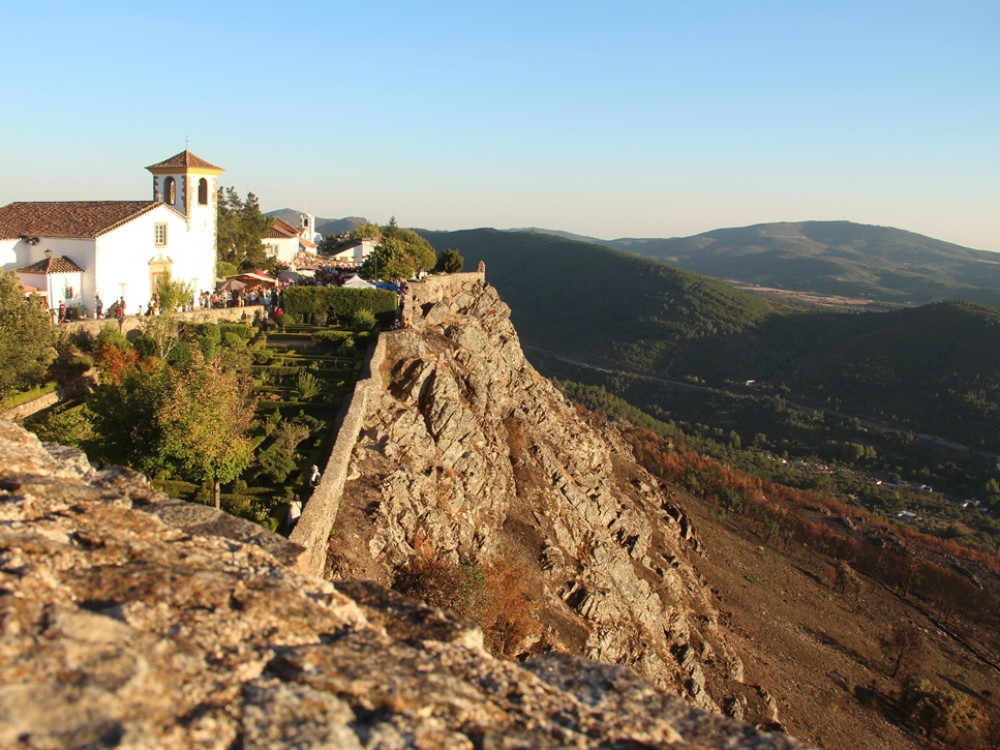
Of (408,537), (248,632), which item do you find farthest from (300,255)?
(248,632)

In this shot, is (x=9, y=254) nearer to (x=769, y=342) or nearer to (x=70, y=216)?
(x=70, y=216)

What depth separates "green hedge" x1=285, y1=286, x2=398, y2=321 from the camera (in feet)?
101

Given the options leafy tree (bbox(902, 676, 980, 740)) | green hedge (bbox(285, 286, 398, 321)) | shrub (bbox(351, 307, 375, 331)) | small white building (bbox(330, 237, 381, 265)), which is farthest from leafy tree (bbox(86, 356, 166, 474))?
small white building (bbox(330, 237, 381, 265))

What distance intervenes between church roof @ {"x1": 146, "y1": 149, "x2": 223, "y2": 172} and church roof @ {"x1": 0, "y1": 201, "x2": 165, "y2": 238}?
9.36ft

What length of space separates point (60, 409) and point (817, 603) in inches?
1227

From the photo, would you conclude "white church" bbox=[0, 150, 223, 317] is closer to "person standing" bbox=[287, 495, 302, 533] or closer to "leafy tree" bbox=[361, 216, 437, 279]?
"leafy tree" bbox=[361, 216, 437, 279]

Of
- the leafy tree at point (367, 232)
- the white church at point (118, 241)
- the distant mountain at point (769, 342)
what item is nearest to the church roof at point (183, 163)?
the white church at point (118, 241)

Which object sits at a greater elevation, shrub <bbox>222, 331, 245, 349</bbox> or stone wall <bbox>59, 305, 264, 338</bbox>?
stone wall <bbox>59, 305, 264, 338</bbox>

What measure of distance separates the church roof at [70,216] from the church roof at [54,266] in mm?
989

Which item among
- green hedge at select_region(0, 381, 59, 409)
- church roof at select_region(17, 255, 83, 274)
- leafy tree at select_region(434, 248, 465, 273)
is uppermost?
leafy tree at select_region(434, 248, 465, 273)

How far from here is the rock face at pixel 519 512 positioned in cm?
1834

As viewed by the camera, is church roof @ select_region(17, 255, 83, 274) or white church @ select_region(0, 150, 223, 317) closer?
church roof @ select_region(17, 255, 83, 274)

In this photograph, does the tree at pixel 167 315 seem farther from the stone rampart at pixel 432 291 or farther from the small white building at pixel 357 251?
the small white building at pixel 357 251

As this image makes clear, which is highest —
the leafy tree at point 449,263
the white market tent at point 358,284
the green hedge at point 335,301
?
the leafy tree at point 449,263
